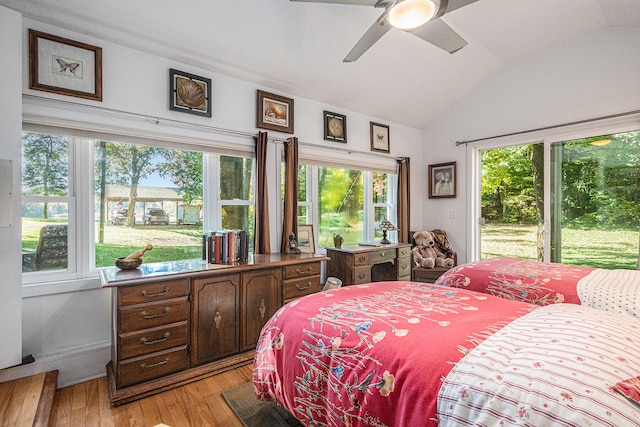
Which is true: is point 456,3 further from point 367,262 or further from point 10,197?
point 10,197

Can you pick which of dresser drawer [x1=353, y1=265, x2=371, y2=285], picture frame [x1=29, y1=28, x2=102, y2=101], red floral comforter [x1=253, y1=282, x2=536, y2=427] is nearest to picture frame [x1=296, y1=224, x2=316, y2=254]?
dresser drawer [x1=353, y1=265, x2=371, y2=285]

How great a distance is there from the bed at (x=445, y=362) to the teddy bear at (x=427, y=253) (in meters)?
2.49

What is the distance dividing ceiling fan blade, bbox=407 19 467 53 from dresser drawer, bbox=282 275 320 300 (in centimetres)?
203

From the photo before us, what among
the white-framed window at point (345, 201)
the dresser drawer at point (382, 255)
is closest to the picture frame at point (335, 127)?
the white-framed window at point (345, 201)

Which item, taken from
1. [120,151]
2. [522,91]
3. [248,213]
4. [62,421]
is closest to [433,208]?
[522,91]

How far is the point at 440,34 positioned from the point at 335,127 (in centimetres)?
172

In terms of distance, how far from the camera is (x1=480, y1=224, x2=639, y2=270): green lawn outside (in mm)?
3129

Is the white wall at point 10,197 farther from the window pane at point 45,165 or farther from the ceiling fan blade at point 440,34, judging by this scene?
the ceiling fan blade at point 440,34

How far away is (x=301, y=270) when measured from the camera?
2.77m

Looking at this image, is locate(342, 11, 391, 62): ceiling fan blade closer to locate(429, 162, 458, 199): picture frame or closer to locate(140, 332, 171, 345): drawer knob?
locate(140, 332, 171, 345): drawer knob

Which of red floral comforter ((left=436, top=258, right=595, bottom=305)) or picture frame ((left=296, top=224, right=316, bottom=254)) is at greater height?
picture frame ((left=296, top=224, right=316, bottom=254))

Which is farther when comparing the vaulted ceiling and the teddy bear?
the teddy bear

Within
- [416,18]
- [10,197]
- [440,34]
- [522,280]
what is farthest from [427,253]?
[10,197]

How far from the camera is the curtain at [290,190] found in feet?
10.3
